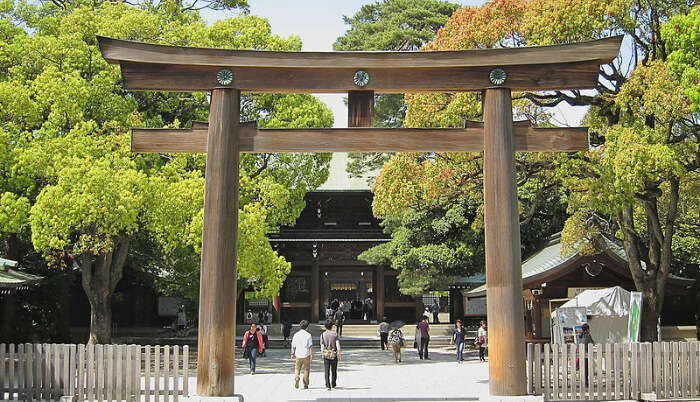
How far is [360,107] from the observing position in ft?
39.8

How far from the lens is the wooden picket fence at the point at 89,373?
38.0 ft

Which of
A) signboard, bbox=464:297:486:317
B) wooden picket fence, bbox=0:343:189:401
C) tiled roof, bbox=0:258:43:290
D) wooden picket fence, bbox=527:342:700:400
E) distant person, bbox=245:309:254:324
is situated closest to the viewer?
wooden picket fence, bbox=0:343:189:401

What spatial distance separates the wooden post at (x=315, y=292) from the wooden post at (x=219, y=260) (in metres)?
23.8

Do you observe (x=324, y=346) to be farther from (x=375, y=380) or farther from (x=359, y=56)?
(x=359, y=56)

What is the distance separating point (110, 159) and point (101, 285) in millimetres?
5059

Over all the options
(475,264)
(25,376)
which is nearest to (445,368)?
(475,264)

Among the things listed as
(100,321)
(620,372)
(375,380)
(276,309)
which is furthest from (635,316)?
(276,309)

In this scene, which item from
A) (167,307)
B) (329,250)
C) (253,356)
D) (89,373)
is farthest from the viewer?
(329,250)

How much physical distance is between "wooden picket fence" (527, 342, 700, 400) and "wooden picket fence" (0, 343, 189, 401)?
6164 mm

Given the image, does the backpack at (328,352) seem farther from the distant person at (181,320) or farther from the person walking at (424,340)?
the distant person at (181,320)

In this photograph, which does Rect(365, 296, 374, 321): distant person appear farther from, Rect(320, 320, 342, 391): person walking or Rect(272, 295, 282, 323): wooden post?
Rect(320, 320, 342, 391): person walking

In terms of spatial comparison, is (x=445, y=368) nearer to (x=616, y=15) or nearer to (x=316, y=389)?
(x=316, y=389)

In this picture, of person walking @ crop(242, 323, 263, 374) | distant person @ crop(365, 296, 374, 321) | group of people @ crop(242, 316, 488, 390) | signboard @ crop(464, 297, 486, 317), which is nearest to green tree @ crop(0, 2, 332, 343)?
person walking @ crop(242, 323, 263, 374)

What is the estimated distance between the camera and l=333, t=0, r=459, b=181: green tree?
3887 centimetres
